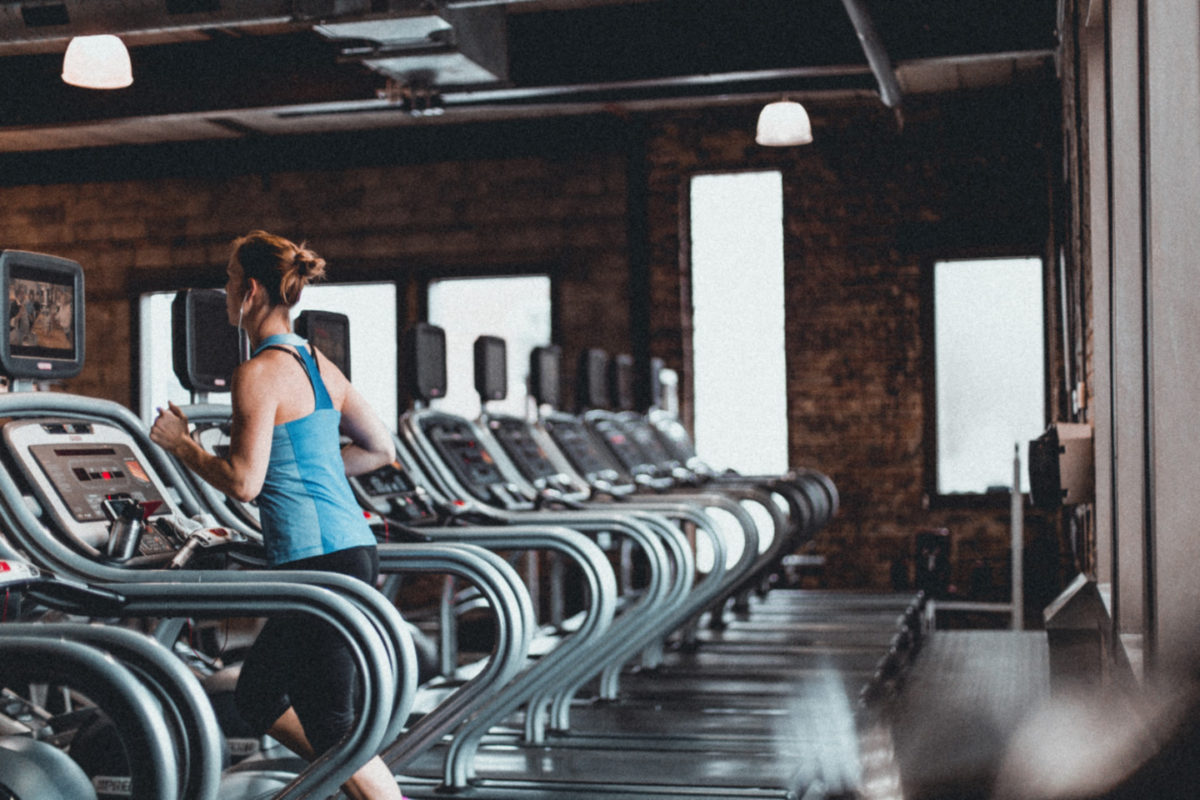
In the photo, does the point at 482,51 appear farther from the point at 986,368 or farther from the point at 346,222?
the point at 986,368

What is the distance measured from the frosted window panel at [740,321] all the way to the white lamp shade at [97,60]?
4.97 meters

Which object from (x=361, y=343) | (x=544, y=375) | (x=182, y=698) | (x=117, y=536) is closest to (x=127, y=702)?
(x=182, y=698)

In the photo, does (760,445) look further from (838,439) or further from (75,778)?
(75,778)

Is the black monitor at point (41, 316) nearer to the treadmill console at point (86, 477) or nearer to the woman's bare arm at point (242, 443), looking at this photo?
the treadmill console at point (86, 477)

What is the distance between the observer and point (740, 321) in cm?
1045

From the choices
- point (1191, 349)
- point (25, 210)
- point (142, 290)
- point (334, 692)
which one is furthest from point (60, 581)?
point (25, 210)

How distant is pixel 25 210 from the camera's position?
1157 centimetres

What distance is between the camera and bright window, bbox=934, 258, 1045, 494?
996 centimetres

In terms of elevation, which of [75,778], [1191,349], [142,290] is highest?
[142,290]

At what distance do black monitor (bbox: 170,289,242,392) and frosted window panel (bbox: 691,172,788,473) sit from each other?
21.8 ft

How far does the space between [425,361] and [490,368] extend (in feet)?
3.07

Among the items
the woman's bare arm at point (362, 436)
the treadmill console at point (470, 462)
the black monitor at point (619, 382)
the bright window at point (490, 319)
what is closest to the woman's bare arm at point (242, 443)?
the woman's bare arm at point (362, 436)

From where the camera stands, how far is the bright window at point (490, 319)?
10.8 m

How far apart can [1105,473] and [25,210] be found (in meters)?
9.54
